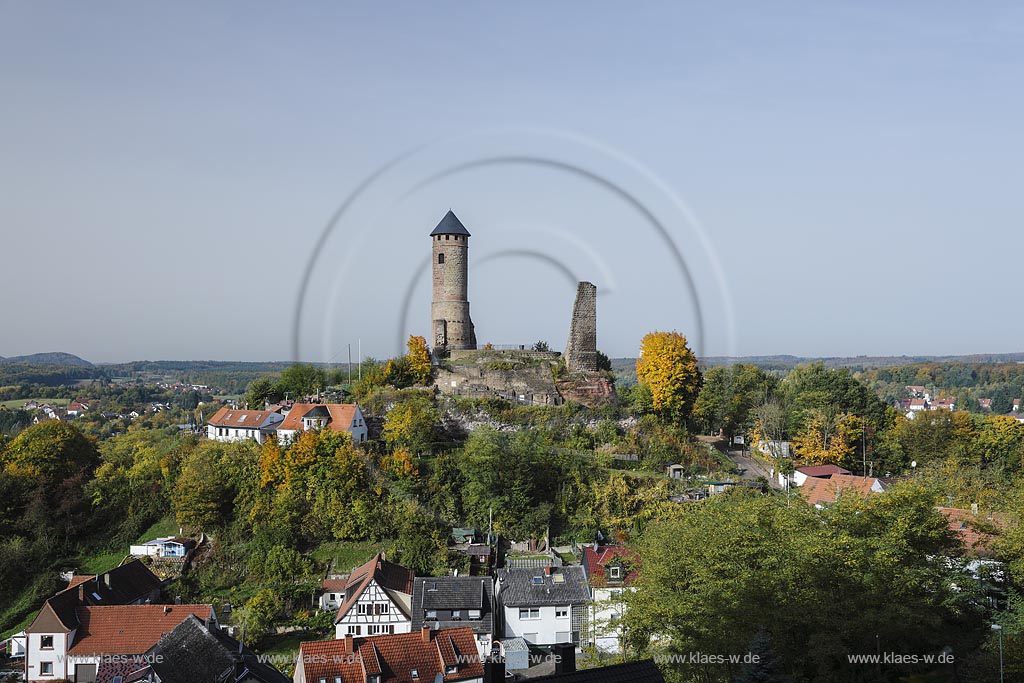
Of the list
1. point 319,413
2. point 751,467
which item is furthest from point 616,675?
point 751,467

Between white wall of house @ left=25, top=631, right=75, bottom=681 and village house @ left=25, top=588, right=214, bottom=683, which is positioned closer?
village house @ left=25, top=588, right=214, bottom=683

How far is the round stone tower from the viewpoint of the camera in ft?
130

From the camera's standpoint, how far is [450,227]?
3984cm

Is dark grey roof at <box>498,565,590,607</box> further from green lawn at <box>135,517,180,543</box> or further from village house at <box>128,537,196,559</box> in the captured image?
green lawn at <box>135,517,180,543</box>

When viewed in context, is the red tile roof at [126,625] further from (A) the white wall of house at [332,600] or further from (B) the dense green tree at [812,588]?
(B) the dense green tree at [812,588]

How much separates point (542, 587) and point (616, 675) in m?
16.9

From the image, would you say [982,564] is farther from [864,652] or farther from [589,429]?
[589,429]

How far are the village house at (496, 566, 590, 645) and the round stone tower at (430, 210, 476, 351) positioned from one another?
46.7 ft

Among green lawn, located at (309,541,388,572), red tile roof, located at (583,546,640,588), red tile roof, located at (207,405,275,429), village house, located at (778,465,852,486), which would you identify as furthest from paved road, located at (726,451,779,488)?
red tile roof, located at (207,405,275,429)

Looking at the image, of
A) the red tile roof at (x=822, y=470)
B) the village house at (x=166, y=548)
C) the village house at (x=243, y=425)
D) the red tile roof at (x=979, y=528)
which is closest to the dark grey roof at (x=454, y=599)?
the village house at (x=166, y=548)

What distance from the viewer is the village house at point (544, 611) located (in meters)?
28.2

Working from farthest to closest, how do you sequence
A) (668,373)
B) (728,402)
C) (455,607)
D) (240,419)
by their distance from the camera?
Answer: (728,402), (668,373), (240,419), (455,607)

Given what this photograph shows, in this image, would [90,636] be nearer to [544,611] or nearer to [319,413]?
[319,413]

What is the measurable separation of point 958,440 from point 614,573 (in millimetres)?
21364
